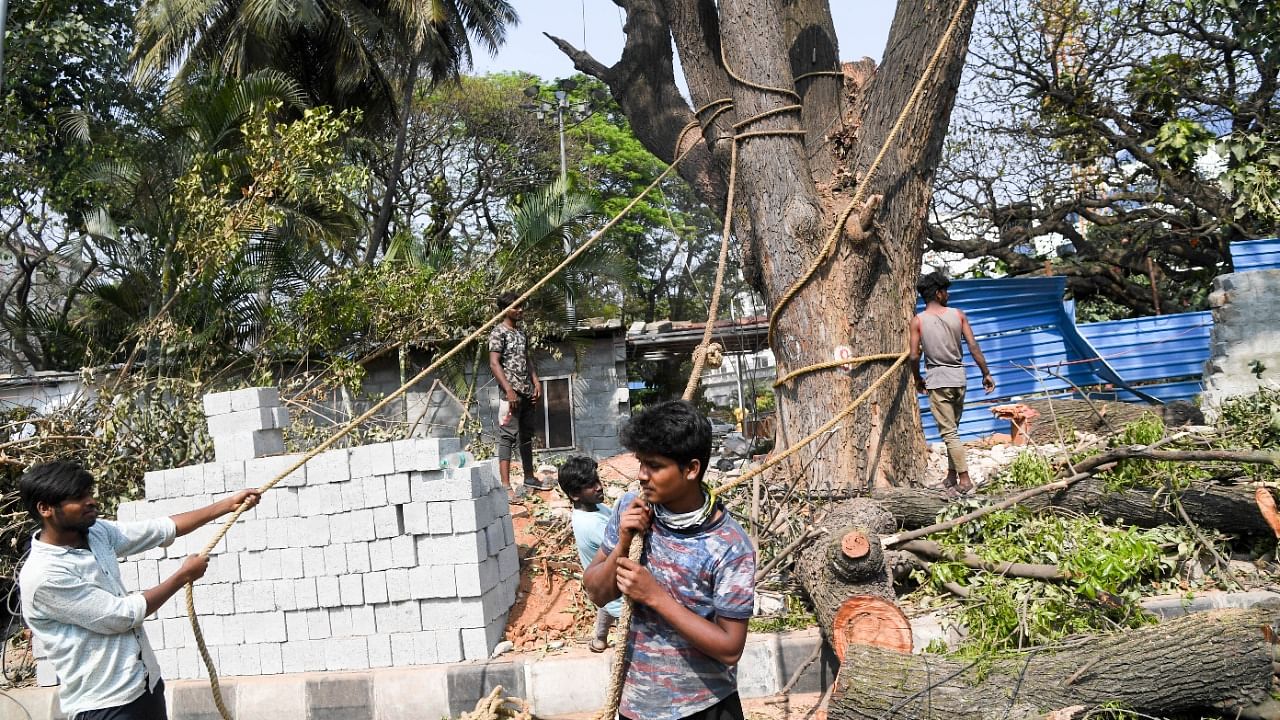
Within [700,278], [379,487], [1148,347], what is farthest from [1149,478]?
[700,278]

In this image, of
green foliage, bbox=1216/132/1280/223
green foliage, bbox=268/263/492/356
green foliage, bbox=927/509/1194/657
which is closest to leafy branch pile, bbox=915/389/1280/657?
green foliage, bbox=927/509/1194/657

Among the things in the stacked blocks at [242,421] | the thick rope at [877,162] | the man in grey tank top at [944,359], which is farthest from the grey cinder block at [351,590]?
the man in grey tank top at [944,359]

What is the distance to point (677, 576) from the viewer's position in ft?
8.36

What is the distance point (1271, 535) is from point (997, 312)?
594cm

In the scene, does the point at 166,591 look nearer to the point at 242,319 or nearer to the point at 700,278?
the point at 242,319

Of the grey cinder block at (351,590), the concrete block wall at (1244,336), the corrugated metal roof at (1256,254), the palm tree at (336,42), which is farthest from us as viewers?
the palm tree at (336,42)

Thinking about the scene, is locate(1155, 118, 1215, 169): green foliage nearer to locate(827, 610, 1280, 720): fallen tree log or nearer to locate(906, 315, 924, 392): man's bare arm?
locate(906, 315, 924, 392): man's bare arm

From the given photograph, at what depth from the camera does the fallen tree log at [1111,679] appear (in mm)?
3893

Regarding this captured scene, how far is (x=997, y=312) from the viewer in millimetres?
11070

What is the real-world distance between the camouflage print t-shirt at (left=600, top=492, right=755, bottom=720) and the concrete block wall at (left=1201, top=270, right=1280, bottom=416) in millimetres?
7498

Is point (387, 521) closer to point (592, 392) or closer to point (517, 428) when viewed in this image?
point (517, 428)

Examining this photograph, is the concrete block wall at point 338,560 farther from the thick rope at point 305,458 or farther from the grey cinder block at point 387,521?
the thick rope at point 305,458

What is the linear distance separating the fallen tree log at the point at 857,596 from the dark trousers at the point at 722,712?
2119 millimetres

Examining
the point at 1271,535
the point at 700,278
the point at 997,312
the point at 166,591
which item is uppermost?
the point at 700,278
